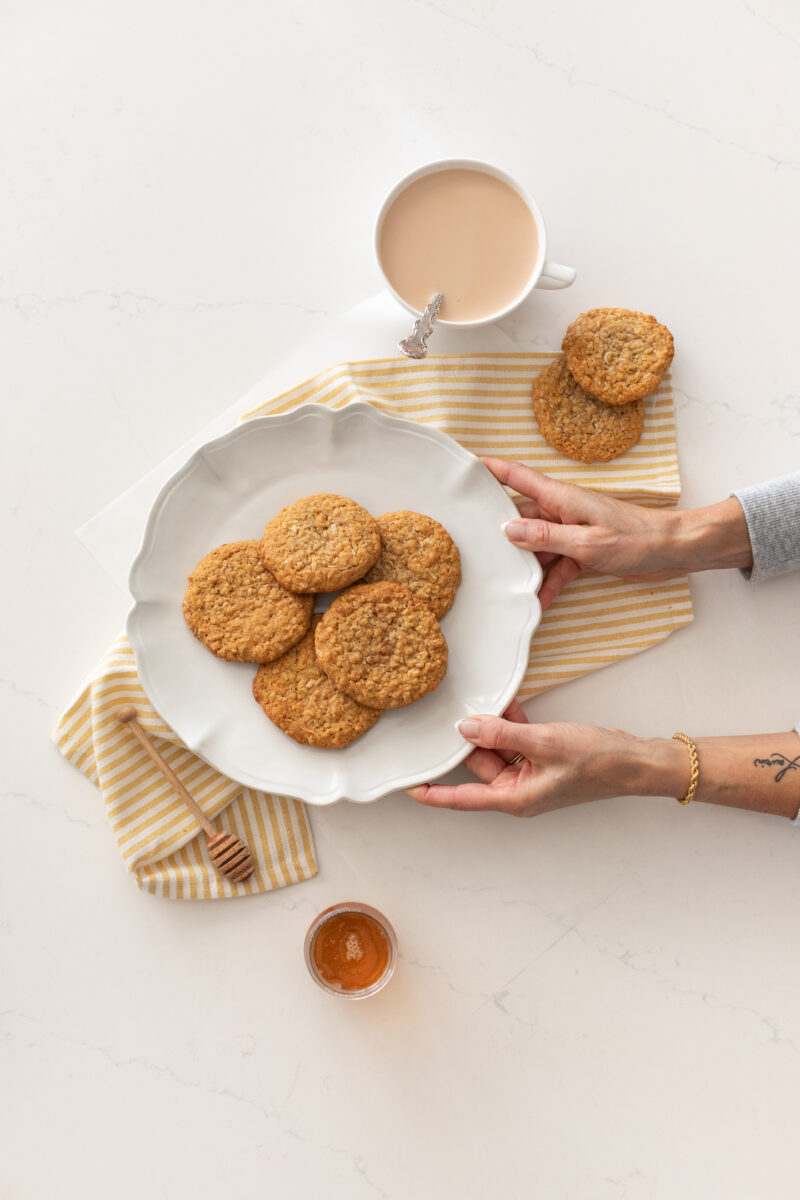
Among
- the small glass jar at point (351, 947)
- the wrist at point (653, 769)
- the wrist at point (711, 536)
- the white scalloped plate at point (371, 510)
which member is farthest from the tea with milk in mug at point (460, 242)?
the small glass jar at point (351, 947)

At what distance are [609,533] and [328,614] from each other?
589 millimetres

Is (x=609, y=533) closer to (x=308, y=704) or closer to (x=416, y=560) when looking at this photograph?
(x=416, y=560)

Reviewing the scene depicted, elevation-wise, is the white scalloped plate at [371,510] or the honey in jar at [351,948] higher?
the white scalloped plate at [371,510]

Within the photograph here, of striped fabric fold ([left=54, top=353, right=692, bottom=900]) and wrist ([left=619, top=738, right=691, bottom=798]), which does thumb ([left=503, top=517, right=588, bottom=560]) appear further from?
wrist ([left=619, top=738, right=691, bottom=798])

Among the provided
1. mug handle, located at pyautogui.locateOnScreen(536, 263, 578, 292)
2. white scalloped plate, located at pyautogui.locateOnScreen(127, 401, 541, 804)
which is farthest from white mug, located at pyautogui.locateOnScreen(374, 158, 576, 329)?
white scalloped plate, located at pyautogui.locateOnScreen(127, 401, 541, 804)

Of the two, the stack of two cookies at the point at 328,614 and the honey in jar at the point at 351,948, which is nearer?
the stack of two cookies at the point at 328,614

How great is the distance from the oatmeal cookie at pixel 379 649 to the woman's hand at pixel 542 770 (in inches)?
5.6

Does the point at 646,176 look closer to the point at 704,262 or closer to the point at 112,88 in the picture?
the point at 704,262

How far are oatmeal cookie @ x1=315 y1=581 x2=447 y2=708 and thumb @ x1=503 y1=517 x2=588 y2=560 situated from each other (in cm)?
26

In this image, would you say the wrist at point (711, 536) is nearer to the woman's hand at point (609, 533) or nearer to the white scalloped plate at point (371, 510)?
the woman's hand at point (609, 533)

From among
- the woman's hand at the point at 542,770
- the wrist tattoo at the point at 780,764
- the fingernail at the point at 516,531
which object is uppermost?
the fingernail at the point at 516,531

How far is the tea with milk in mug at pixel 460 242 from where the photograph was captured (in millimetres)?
1771

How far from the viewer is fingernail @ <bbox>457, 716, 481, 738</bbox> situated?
171 cm

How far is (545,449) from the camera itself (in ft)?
6.25
